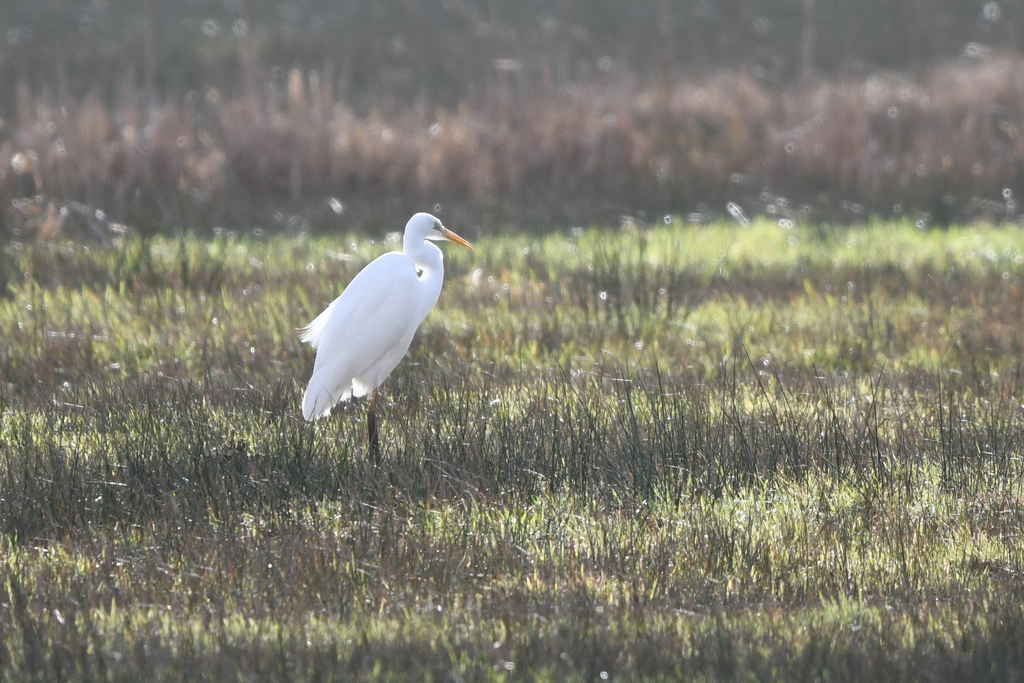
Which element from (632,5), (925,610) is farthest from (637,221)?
(632,5)

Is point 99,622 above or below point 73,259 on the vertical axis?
above

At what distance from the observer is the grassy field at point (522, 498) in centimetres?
298

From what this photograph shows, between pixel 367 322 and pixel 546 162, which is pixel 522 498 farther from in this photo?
pixel 546 162

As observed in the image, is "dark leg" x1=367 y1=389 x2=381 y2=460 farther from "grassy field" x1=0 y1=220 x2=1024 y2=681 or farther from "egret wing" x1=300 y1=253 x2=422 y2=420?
"egret wing" x1=300 y1=253 x2=422 y2=420

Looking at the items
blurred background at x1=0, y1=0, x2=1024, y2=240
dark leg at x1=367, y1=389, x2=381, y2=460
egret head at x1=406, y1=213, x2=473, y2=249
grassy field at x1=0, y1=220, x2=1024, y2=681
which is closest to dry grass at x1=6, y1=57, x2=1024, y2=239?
blurred background at x1=0, y1=0, x2=1024, y2=240

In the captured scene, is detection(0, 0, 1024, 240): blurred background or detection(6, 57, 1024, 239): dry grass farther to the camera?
detection(6, 57, 1024, 239): dry grass

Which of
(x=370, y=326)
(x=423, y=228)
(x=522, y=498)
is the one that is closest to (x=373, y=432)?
(x=370, y=326)

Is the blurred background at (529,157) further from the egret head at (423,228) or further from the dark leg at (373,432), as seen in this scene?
the dark leg at (373,432)

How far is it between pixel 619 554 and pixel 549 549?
220 millimetres

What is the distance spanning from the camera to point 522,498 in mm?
4133

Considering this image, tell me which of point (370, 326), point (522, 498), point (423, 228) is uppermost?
point (423, 228)

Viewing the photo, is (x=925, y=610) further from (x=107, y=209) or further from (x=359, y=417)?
(x=107, y=209)

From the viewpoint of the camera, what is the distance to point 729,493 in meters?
4.14

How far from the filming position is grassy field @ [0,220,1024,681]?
2.98m
